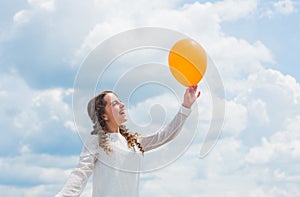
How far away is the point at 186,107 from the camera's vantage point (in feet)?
14.9

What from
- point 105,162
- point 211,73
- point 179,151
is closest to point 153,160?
point 179,151

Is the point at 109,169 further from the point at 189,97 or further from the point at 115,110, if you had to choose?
the point at 189,97

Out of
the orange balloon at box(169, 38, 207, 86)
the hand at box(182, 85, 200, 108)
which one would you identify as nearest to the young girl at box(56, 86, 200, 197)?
the hand at box(182, 85, 200, 108)

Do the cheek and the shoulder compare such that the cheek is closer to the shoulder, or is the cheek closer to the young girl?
the young girl

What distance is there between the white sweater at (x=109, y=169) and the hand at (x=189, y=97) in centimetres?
5

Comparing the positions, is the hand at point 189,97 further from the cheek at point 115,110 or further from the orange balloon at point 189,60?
the cheek at point 115,110

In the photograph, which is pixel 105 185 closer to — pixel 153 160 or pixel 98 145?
pixel 98 145

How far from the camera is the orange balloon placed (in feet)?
15.6

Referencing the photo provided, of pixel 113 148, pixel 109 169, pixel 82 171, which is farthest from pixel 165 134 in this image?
pixel 82 171

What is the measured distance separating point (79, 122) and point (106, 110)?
1.58 ft

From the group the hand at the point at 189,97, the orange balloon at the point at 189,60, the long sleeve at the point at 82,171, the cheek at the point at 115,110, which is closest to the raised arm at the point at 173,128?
the hand at the point at 189,97

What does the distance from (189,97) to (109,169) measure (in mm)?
1071

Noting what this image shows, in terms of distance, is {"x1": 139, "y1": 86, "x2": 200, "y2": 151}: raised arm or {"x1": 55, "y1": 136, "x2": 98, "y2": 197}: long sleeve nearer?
{"x1": 55, "y1": 136, "x2": 98, "y2": 197}: long sleeve

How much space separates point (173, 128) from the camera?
15.0 feet
